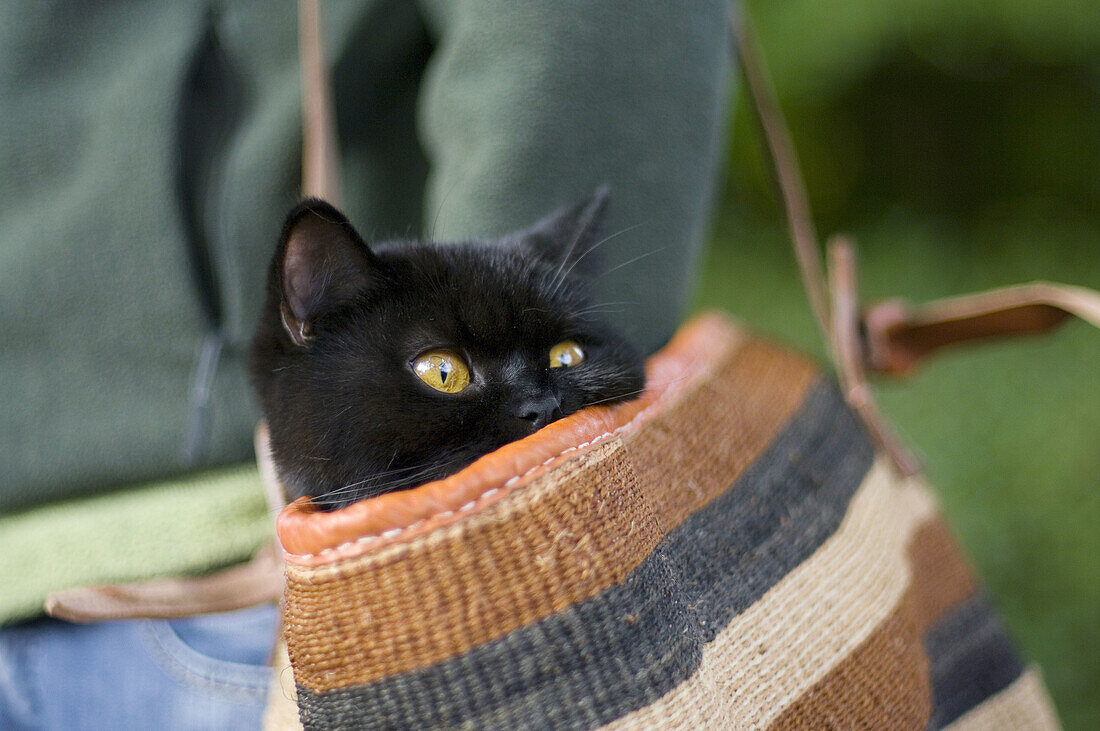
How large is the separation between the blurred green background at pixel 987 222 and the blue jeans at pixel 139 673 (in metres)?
1.64

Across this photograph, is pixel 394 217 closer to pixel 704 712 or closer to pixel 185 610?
pixel 185 610

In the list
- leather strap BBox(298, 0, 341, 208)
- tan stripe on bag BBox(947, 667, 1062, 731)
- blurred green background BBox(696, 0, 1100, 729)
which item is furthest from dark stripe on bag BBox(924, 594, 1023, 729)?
blurred green background BBox(696, 0, 1100, 729)

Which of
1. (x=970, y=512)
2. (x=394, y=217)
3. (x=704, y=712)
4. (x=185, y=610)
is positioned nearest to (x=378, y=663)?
(x=704, y=712)

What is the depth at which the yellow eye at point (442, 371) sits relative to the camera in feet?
1.79

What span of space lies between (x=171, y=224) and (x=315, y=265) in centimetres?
31

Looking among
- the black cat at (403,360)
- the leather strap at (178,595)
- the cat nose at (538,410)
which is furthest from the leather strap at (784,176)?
the leather strap at (178,595)

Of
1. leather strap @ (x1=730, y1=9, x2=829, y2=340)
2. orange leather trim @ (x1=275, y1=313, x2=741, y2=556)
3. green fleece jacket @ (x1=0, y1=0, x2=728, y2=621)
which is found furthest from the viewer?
leather strap @ (x1=730, y1=9, x2=829, y2=340)

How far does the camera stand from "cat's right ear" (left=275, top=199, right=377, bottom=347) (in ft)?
1.74

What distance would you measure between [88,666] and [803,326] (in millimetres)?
2085

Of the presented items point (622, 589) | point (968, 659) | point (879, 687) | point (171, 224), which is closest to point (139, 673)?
point (171, 224)

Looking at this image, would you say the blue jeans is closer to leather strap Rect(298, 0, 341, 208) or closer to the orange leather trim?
the orange leather trim

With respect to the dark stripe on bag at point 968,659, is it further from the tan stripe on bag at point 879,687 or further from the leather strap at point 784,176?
the leather strap at point 784,176

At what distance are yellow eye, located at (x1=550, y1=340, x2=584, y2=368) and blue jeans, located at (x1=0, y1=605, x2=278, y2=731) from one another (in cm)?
40

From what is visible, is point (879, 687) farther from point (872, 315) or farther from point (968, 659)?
point (872, 315)
